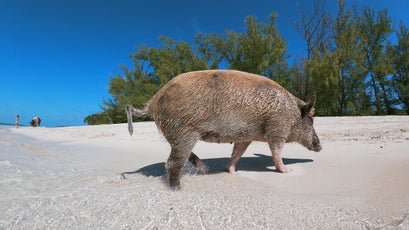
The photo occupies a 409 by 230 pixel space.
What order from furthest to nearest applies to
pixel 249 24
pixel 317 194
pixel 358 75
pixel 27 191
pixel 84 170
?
1. pixel 249 24
2. pixel 358 75
3. pixel 84 170
4. pixel 27 191
5. pixel 317 194

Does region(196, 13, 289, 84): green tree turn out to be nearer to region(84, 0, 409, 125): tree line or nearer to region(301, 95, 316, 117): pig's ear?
region(84, 0, 409, 125): tree line

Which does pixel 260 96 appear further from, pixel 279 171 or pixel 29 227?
pixel 29 227

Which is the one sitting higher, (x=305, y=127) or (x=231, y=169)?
(x=305, y=127)

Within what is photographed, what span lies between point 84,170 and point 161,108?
7.52 feet

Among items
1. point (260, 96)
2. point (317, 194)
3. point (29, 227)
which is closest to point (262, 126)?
point (260, 96)

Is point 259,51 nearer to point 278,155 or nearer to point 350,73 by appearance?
point 350,73

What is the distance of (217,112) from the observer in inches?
128

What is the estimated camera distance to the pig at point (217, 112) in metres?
3.19

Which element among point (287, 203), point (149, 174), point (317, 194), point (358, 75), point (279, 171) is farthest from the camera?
point (358, 75)

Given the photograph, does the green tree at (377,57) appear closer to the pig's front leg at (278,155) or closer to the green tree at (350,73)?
the green tree at (350,73)

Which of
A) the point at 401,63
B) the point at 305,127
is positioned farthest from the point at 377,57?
the point at 305,127

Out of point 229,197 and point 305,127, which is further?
point 305,127

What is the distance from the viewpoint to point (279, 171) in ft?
12.2

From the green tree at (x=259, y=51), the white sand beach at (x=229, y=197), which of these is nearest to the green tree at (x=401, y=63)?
the green tree at (x=259, y=51)
